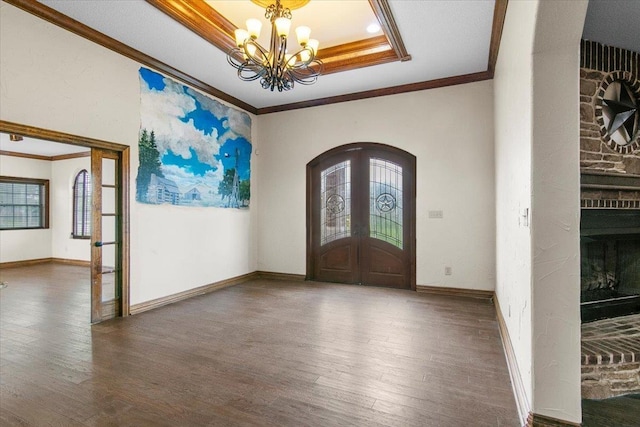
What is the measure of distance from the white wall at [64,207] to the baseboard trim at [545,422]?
9778mm

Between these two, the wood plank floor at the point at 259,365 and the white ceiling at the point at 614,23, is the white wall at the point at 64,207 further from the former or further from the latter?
the white ceiling at the point at 614,23

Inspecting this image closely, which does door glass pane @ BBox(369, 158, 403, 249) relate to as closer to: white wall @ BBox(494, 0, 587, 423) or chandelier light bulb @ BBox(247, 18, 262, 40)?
chandelier light bulb @ BBox(247, 18, 262, 40)

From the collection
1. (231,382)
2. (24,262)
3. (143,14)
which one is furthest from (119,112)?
(24,262)

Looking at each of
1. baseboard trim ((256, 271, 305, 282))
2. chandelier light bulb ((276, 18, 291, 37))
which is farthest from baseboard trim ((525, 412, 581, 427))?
baseboard trim ((256, 271, 305, 282))

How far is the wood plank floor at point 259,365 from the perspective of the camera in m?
2.08

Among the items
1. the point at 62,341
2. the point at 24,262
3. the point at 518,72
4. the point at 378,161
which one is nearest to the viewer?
the point at 518,72

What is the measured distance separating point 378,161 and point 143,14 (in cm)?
373

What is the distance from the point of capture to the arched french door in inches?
210

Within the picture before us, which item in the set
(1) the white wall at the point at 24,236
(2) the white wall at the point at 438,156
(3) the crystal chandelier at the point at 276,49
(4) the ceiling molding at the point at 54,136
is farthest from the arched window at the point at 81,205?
(3) the crystal chandelier at the point at 276,49

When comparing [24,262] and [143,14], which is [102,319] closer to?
[143,14]

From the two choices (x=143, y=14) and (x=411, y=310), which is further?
(x=411, y=310)

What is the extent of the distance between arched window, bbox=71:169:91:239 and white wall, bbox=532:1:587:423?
9.73m

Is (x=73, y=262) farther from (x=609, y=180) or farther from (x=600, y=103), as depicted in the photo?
(x=600, y=103)

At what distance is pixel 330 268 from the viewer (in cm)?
586
